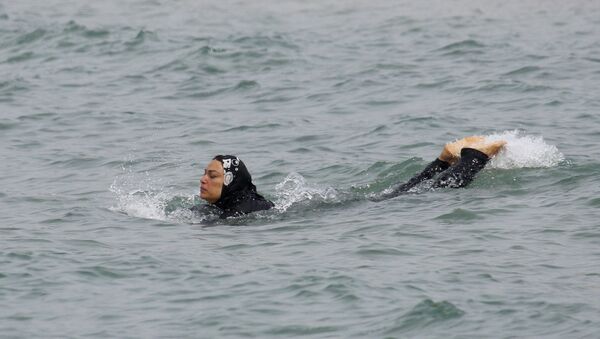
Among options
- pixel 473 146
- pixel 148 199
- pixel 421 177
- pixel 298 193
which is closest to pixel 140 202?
pixel 148 199

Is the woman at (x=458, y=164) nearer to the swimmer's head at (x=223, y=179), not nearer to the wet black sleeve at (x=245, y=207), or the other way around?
the wet black sleeve at (x=245, y=207)

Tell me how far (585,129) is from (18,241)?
375 inches

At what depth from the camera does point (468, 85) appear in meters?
23.2

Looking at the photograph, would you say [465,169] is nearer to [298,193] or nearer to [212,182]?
[298,193]

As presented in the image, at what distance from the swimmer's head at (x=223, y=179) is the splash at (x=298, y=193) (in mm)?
605

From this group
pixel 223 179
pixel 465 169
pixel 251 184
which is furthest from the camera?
pixel 465 169

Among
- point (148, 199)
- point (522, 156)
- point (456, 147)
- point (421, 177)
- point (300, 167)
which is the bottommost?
point (148, 199)

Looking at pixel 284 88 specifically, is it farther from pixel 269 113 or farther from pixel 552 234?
pixel 552 234

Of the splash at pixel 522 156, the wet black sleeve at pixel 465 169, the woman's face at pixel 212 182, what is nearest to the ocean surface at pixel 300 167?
the splash at pixel 522 156

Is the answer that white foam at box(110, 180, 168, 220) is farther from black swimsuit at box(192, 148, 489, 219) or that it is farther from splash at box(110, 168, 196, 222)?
black swimsuit at box(192, 148, 489, 219)

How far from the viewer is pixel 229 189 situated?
1495 centimetres

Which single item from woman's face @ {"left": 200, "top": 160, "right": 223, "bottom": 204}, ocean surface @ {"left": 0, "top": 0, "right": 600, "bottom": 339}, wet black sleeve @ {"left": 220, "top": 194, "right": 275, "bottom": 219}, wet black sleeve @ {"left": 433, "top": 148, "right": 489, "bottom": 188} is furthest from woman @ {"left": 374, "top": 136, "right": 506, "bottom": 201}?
woman's face @ {"left": 200, "top": 160, "right": 223, "bottom": 204}

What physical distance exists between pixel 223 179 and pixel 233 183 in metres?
0.14

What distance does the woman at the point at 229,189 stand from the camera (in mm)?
14881
